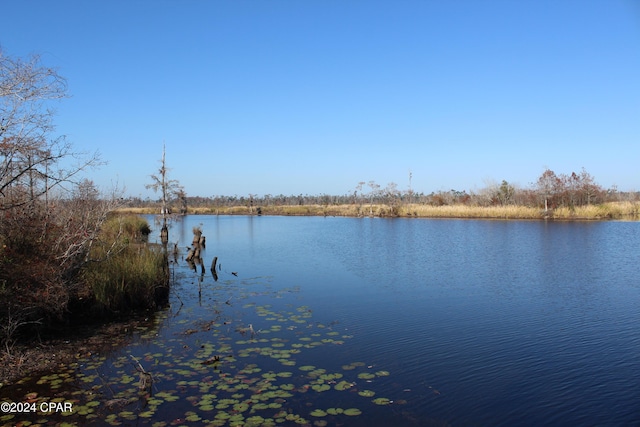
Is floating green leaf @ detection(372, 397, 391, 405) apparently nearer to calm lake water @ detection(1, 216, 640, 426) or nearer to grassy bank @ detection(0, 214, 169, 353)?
calm lake water @ detection(1, 216, 640, 426)

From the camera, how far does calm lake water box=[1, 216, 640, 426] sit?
614 centimetres

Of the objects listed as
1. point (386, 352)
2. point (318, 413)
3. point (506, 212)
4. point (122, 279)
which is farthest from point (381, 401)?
point (506, 212)

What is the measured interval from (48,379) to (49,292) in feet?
6.30

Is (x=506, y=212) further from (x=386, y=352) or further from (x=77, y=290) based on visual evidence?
(x=77, y=290)

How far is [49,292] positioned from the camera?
27.0 ft

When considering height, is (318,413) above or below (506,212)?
below

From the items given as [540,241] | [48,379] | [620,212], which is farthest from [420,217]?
[48,379]

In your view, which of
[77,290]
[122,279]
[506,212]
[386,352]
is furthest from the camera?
[506,212]

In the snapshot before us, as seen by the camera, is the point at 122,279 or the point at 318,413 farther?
the point at 122,279

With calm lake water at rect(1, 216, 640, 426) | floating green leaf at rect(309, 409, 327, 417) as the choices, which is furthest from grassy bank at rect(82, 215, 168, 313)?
floating green leaf at rect(309, 409, 327, 417)

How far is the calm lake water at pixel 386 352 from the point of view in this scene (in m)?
6.14

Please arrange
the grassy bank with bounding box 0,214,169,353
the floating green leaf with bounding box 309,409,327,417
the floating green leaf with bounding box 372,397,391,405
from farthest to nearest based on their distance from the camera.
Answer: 1. the grassy bank with bounding box 0,214,169,353
2. the floating green leaf with bounding box 372,397,391,405
3. the floating green leaf with bounding box 309,409,327,417

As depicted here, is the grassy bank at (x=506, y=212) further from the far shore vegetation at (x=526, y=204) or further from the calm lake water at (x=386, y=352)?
the calm lake water at (x=386, y=352)

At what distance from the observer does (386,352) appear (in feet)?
Result: 28.0
